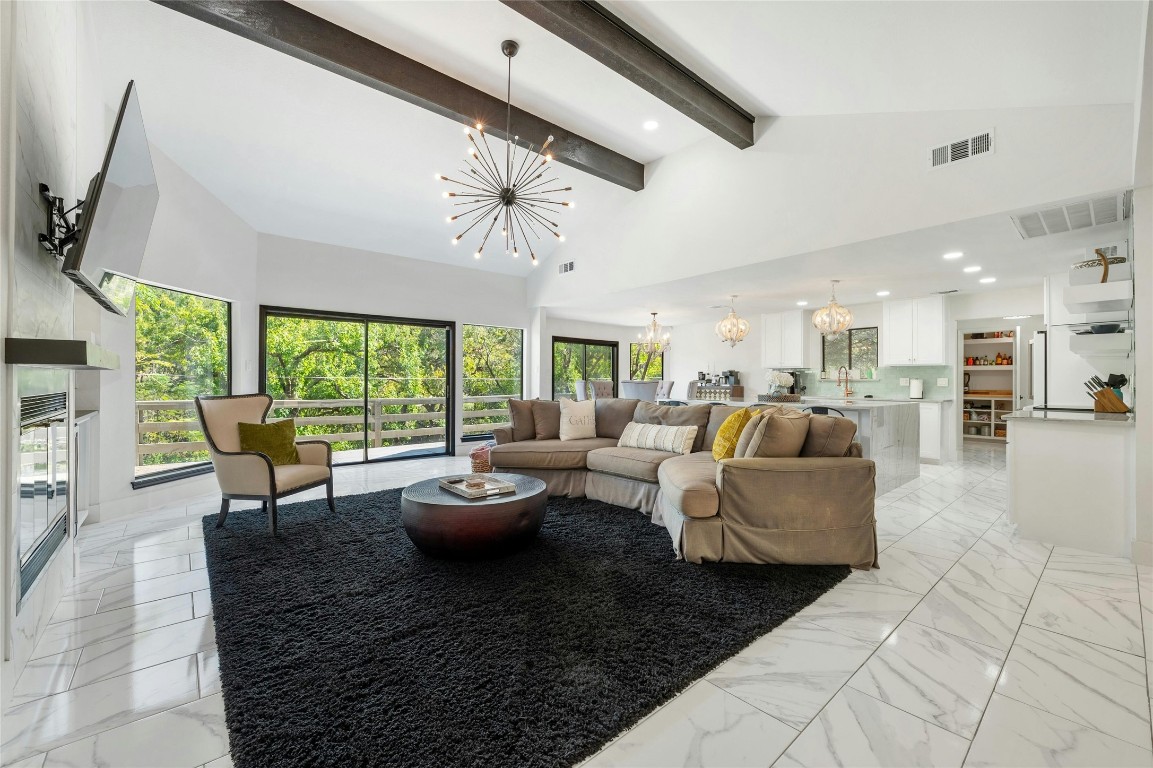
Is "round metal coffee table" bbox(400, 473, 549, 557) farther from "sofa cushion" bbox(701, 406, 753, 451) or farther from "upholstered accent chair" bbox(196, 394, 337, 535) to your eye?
"sofa cushion" bbox(701, 406, 753, 451)

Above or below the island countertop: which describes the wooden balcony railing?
below

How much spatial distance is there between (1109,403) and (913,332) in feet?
12.2

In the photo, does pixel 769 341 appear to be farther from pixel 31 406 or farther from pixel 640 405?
pixel 31 406

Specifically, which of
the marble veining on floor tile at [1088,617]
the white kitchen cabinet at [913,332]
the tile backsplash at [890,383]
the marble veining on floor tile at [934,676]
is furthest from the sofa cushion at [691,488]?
the tile backsplash at [890,383]

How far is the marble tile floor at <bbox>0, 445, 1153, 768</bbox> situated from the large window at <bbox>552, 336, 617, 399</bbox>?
20.4ft

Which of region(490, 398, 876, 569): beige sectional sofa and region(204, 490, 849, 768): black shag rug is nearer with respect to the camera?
region(204, 490, 849, 768): black shag rug

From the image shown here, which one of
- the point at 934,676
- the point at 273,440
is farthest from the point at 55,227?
the point at 934,676

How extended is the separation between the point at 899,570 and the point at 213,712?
129 inches

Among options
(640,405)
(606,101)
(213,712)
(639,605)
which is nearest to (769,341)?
(640,405)

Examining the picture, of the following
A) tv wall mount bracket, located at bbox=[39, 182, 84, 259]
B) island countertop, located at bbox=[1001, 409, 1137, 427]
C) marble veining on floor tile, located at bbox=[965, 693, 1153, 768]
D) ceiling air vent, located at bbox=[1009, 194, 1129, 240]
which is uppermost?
ceiling air vent, located at bbox=[1009, 194, 1129, 240]

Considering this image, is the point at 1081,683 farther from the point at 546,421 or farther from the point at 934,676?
the point at 546,421

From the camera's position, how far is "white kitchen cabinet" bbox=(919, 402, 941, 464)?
649 cm

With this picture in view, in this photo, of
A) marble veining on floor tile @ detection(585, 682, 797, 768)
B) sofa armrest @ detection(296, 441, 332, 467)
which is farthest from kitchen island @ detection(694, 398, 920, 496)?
sofa armrest @ detection(296, 441, 332, 467)

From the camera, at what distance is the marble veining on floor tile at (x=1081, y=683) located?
1623 mm
